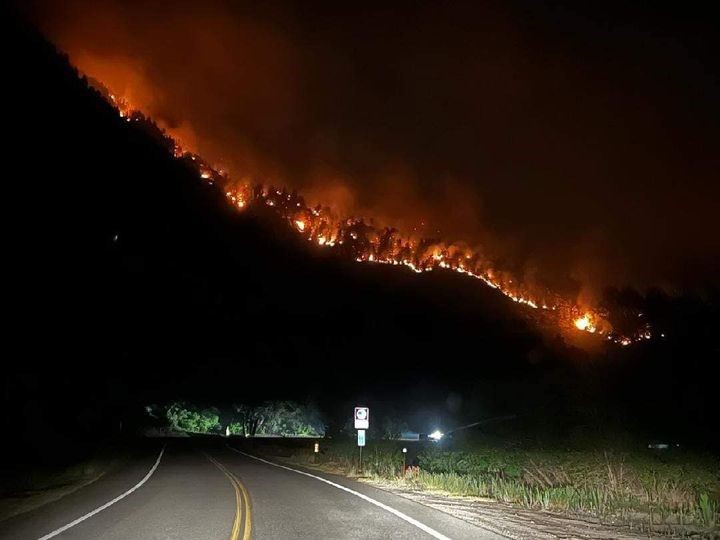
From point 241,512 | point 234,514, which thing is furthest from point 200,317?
point 234,514

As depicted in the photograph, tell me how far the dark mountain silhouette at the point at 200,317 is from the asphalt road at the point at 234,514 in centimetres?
1342

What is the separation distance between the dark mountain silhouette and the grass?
17.0ft

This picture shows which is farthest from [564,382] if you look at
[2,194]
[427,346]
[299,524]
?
[427,346]

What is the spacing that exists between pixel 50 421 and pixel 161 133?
9276 centimetres

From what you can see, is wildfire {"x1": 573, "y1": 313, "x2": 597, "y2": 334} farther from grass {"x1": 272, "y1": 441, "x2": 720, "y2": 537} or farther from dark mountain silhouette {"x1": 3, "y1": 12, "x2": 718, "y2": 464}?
grass {"x1": 272, "y1": 441, "x2": 720, "y2": 537}

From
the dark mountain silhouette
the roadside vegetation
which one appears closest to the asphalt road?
the dark mountain silhouette

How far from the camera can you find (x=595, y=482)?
17.6 metres

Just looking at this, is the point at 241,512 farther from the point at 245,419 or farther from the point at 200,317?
the point at 200,317

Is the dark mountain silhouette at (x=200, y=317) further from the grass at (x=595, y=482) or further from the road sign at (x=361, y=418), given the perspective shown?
the road sign at (x=361, y=418)

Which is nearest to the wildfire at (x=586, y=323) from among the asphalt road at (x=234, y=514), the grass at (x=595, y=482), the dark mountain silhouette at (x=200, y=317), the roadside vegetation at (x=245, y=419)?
the dark mountain silhouette at (x=200, y=317)

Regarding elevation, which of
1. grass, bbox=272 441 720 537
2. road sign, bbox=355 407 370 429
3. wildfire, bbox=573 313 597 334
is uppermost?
wildfire, bbox=573 313 597 334

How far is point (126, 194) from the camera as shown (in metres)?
109

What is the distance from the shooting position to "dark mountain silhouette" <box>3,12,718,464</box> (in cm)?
4394

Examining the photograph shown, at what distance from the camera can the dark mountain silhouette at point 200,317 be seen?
1730 inches
